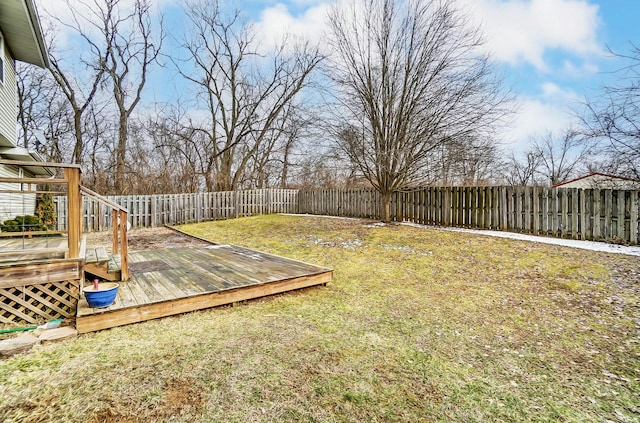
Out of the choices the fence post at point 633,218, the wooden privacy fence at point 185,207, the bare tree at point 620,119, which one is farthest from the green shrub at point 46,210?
the fence post at point 633,218

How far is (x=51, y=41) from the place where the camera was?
15492 millimetres

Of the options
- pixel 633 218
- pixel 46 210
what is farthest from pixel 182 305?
pixel 633 218

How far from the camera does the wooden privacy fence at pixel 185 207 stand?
11.9 metres

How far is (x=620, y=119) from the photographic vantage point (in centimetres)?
639

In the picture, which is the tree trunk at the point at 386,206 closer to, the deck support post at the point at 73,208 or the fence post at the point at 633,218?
the fence post at the point at 633,218

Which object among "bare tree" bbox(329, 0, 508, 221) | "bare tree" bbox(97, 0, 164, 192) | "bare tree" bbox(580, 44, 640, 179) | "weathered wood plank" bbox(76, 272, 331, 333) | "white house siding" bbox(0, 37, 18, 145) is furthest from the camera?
"bare tree" bbox(97, 0, 164, 192)

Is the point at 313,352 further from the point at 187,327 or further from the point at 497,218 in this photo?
the point at 497,218

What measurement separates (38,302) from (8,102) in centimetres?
736

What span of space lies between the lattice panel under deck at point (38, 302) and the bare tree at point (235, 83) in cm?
1533

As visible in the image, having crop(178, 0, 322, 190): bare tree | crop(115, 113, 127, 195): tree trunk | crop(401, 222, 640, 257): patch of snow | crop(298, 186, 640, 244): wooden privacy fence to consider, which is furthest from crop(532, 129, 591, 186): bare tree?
crop(115, 113, 127, 195): tree trunk

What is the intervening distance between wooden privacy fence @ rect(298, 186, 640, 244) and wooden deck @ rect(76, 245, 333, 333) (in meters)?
6.80

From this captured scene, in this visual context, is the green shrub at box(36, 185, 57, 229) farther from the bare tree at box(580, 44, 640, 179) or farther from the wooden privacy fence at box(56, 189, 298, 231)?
the bare tree at box(580, 44, 640, 179)

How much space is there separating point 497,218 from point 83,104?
2056cm

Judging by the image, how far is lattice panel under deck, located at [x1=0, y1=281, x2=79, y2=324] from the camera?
11.3 ft
